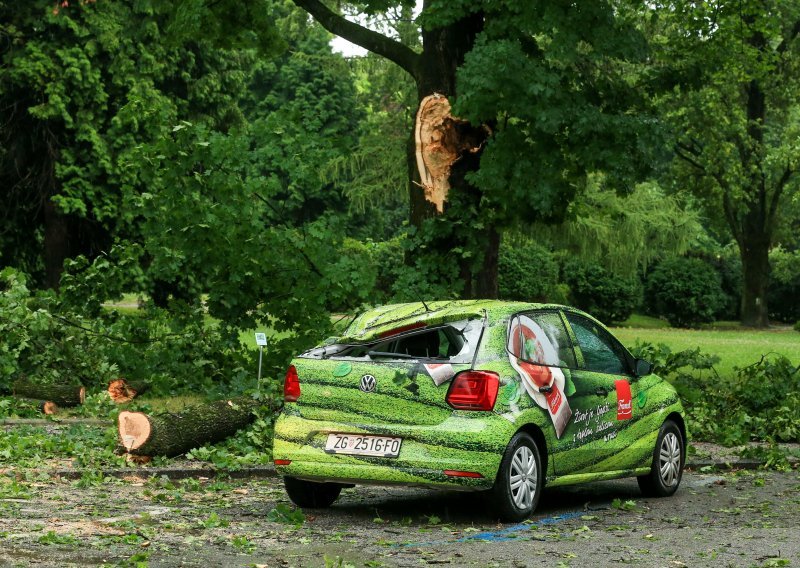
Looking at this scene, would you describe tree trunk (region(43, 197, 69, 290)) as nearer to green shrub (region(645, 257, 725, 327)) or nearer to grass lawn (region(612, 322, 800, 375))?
grass lawn (region(612, 322, 800, 375))

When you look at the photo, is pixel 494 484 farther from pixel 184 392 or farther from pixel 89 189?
pixel 89 189

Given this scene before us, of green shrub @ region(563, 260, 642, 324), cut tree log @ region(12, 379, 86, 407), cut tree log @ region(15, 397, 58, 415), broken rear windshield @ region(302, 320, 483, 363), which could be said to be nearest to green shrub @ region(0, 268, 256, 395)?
cut tree log @ region(12, 379, 86, 407)

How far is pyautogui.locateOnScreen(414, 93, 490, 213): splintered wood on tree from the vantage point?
16688 mm

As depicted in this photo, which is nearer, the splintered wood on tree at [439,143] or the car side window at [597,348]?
the car side window at [597,348]

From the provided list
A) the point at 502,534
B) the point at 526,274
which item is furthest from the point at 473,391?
the point at 526,274

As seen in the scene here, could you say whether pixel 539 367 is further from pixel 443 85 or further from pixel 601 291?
pixel 601 291

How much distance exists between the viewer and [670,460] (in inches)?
418

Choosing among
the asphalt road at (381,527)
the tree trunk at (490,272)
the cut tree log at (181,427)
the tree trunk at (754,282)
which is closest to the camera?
the asphalt road at (381,527)

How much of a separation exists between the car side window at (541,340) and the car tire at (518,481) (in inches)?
25.0

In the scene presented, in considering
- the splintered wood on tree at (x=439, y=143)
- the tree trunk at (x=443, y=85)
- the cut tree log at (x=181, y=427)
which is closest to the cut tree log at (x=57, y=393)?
the cut tree log at (x=181, y=427)

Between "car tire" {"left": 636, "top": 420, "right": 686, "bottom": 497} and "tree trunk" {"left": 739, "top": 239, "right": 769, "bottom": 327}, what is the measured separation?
3656cm

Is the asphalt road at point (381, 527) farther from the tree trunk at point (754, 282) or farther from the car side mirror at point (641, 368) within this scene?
the tree trunk at point (754, 282)

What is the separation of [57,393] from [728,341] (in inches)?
967

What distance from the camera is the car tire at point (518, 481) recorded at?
27.9 ft
